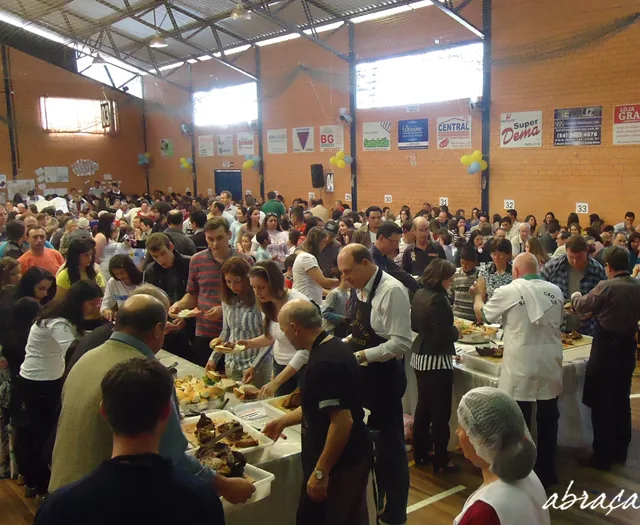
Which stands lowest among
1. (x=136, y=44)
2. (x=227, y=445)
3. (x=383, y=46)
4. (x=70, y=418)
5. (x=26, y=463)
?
(x=26, y=463)

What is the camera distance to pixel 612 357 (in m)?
4.11

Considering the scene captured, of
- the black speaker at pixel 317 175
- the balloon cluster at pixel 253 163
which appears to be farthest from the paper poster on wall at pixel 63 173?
the black speaker at pixel 317 175

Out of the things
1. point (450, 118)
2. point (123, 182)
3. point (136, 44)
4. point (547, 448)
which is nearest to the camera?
point (547, 448)

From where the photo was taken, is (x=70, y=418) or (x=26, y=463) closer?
(x=70, y=418)

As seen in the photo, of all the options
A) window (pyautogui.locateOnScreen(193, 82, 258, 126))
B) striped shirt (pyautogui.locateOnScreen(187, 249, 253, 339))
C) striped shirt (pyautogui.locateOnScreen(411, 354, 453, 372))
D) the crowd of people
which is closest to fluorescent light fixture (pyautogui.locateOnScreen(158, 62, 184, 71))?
window (pyautogui.locateOnScreen(193, 82, 258, 126))

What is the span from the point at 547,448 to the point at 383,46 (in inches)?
409

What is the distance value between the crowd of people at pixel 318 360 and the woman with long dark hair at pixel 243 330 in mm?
13

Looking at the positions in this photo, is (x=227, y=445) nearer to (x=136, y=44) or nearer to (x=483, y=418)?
(x=483, y=418)

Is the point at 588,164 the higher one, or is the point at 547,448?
the point at 588,164

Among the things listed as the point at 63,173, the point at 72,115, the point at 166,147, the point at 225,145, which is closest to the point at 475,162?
the point at 225,145

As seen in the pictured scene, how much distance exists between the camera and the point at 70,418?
2.02 m

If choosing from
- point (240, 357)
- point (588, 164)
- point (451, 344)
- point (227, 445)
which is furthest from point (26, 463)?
point (588, 164)

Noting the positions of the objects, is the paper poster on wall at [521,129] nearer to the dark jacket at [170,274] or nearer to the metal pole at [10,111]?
the dark jacket at [170,274]

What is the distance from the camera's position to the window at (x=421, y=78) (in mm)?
11258
